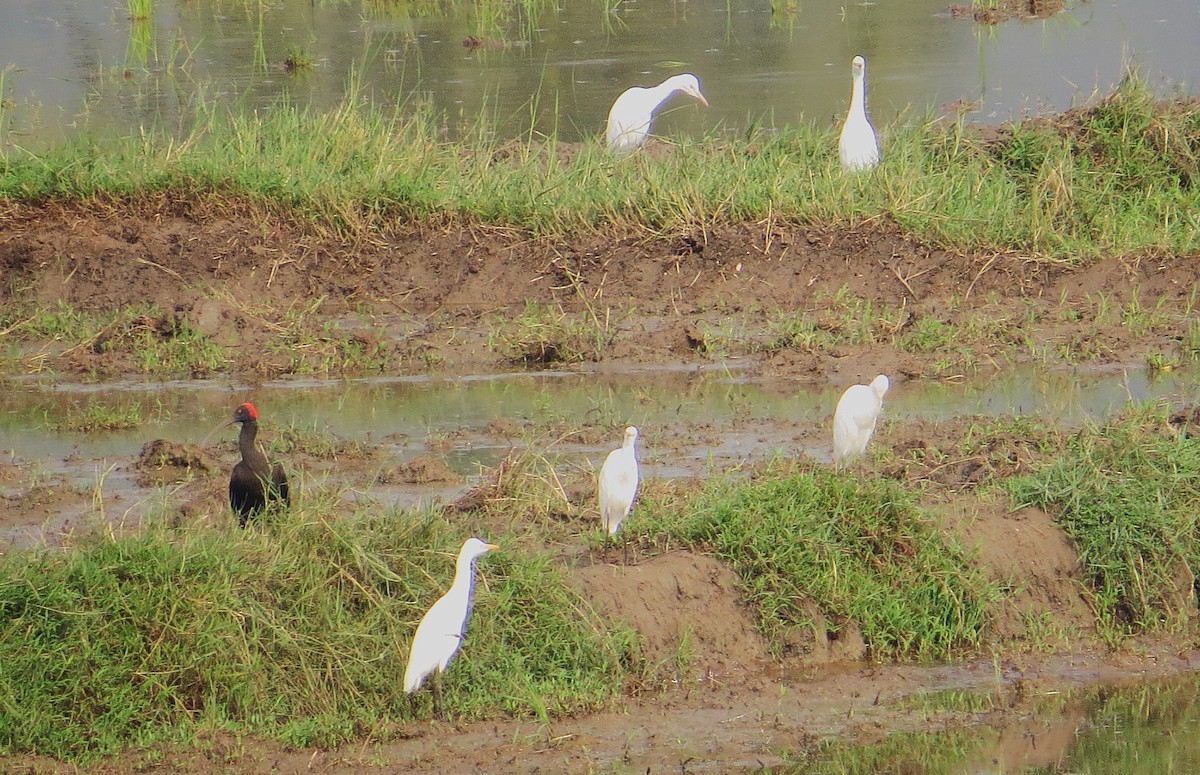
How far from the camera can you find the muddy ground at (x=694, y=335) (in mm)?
5277

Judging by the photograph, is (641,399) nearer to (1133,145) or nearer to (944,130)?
(944,130)

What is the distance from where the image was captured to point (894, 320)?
8.40m

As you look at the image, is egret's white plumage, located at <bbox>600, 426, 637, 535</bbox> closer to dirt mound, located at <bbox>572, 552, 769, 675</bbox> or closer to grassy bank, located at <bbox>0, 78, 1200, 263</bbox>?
dirt mound, located at <bbox>572, 552, 769, 675</bbox>

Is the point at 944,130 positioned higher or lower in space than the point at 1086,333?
higher

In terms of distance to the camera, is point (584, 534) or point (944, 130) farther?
point (944, 130)

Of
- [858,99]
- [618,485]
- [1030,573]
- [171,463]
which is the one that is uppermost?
[858,99]

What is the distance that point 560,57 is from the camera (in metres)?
17.0

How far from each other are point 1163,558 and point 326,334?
4.48 meters

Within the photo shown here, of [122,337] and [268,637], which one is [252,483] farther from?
[122,337]

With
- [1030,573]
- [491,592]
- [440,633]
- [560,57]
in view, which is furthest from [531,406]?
[560,57]

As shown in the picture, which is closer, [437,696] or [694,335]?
[437,696]

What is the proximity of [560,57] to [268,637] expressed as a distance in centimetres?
1290

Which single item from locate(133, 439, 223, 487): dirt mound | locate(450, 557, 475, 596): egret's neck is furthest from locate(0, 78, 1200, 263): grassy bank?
locate(450, 557, 475, 596): egret's neck

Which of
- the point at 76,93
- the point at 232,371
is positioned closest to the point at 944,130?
the point at 232,371
